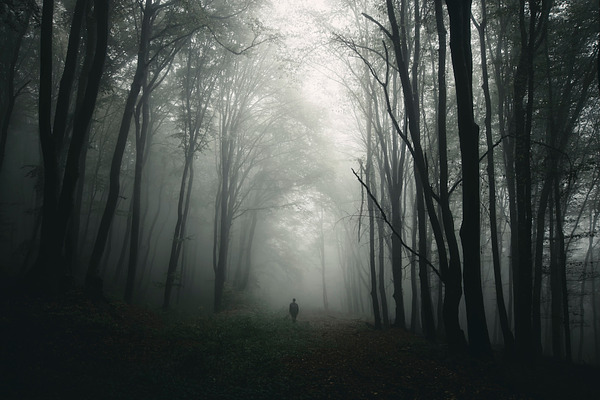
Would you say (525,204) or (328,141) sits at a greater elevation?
(328,141)

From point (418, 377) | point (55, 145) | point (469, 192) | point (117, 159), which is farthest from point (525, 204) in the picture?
point (117, 159)

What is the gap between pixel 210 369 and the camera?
604cm

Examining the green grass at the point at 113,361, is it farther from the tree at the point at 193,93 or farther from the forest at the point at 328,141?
the tree at the point at 193,93

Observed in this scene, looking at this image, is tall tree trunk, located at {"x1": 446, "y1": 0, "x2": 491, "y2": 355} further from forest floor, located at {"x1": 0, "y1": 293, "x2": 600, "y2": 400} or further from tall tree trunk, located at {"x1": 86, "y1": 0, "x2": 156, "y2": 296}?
tall tree trunk, located at {"x1": 86, "y1": 0, "x2": 156, "y2": 296}

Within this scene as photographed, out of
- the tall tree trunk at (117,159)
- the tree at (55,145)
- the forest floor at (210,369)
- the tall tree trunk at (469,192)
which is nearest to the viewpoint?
the forest floor at (210,369)

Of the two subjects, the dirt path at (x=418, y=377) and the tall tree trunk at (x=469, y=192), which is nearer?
the dirt path at (x=418, y=377)

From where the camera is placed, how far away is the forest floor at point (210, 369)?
5066mm

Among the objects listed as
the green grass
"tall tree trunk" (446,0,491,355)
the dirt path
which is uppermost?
"tall tree trunk" (446,0,491,355)

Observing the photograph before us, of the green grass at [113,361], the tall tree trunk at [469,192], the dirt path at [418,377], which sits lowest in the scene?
the dirt path at [418,377]

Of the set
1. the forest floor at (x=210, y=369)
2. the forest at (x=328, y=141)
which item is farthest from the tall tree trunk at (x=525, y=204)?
the forest floor at (x=210, y=369)

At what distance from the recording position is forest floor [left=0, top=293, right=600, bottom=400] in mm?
5066

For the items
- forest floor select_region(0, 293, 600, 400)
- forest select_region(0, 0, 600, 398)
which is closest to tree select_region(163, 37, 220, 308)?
forest select_region(0, 0, 600, 398)

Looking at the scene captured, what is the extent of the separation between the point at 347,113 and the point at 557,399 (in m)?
14.6

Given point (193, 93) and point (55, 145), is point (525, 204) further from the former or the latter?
point (193, 93)
